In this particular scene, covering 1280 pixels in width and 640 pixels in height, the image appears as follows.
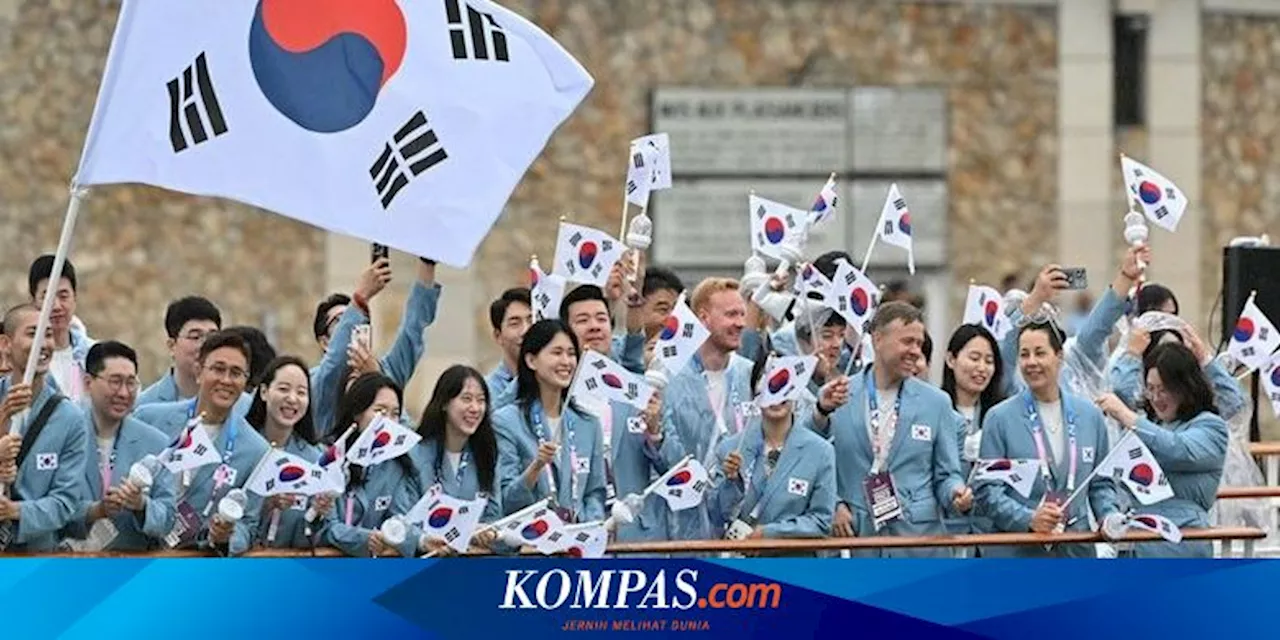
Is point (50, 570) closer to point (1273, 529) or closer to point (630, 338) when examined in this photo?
point (630, 338)

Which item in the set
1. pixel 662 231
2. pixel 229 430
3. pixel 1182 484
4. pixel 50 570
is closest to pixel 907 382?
pixel 1182 484

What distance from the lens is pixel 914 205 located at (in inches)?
1044

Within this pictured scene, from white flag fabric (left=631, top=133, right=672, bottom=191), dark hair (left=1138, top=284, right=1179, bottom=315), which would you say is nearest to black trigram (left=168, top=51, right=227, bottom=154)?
white flag fabric (left=631, top=133, right=672, bottom=191)

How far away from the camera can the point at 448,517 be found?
39.3 ft

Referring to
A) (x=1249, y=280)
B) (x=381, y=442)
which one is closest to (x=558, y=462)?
(x=381, y=442)

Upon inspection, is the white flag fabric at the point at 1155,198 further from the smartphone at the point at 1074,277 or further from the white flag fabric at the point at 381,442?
the white flag fabric at the point at 381,442

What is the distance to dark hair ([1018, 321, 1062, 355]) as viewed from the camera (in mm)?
13352

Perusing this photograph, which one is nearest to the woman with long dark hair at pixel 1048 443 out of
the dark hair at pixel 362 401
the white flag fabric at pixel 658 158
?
the white flag fabric at pixel 658 158

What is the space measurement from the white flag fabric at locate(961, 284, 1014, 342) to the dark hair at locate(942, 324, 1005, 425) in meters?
0.41

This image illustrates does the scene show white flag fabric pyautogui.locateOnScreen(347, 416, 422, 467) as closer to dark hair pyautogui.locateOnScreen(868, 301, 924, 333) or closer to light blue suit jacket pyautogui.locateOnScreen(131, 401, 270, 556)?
light blue suit jacket pyautogui.locateOnScreen(131, 401, 270, 556)

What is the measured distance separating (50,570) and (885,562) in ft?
9.49

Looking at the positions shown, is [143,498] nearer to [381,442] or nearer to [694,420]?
[381,442]

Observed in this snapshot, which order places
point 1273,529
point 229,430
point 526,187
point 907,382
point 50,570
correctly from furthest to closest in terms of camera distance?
point 526,187 < point 1273,529 < point 907,382 < point 229,430 < point 50,570

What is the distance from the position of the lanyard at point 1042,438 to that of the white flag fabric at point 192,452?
321 centimetres
